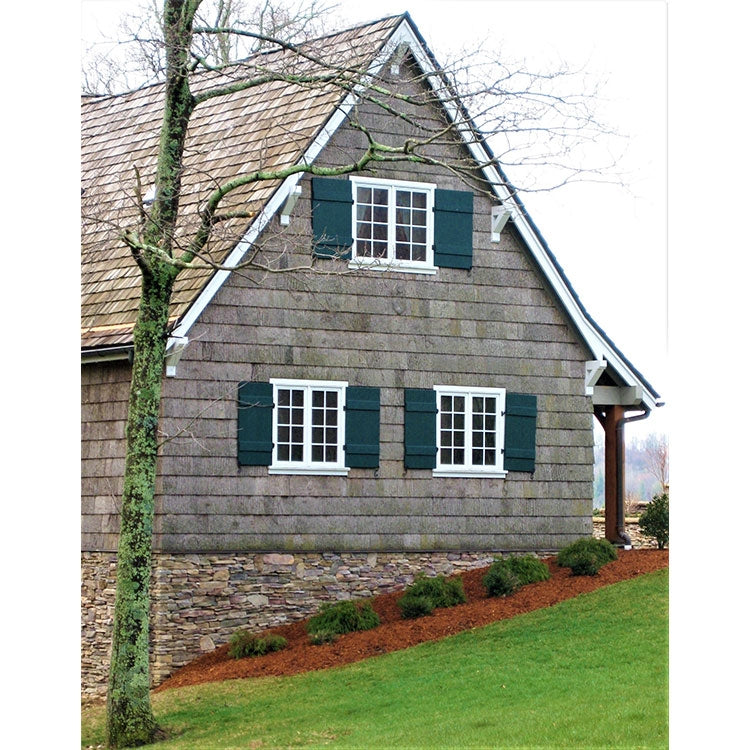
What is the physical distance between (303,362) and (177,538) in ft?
7.79

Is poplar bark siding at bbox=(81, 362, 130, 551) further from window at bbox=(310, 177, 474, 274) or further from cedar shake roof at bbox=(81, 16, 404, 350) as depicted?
window at bbox=(310, 177, 474, 274)

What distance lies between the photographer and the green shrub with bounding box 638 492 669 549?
60.0 ft

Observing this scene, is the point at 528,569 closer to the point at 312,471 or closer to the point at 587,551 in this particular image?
the point at 587,551

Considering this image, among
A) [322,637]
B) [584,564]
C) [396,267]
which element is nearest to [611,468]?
[584,564]

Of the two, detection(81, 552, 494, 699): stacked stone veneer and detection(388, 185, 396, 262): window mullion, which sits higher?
detection(388, 185, 396, 262): window mullion

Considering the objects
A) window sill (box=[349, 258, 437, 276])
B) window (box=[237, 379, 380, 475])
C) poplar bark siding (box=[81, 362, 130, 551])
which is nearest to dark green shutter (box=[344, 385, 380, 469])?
window (box=[237, 379, 380, 475])

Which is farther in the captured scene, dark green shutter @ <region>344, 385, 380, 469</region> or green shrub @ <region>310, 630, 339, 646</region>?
dark green shutter @ <region>344, 385, 380, 469</region>

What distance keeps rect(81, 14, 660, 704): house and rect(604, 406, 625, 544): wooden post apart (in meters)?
0.69

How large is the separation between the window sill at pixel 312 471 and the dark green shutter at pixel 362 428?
0.12 meters

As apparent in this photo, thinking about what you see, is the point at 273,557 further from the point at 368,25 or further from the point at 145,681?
the point at 368,25

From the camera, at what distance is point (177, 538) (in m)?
15.6
